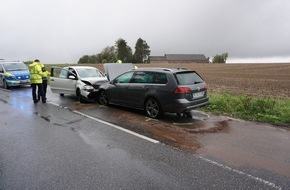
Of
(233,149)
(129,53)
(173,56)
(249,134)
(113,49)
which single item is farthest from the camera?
(173,56)

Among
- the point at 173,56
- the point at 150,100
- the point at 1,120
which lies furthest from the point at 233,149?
the point at 173,56

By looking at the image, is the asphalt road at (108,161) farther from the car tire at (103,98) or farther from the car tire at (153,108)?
the car tire at (103,98)

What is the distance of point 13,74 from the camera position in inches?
708

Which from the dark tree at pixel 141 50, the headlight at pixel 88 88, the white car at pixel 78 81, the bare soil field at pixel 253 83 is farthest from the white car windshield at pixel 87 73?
the dark tree at pixel 141 50

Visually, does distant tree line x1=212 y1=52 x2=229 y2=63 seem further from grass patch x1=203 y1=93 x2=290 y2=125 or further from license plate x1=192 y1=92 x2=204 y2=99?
license plate x1=192 y1=92 x2=204 y2=99

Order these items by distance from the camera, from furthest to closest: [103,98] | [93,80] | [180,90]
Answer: [93,80], [103,98], [180,90]

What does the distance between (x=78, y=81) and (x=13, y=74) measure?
24.8ft

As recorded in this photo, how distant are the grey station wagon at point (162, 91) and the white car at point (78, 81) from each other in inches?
82.0

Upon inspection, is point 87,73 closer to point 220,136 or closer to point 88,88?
point 88,88

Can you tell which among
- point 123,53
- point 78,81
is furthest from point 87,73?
point 123,53

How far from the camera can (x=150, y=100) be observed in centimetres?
935

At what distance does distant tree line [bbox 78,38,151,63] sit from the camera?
105 metres

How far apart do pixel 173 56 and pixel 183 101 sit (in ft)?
425

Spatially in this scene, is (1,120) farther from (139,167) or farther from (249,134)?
(249,134)
